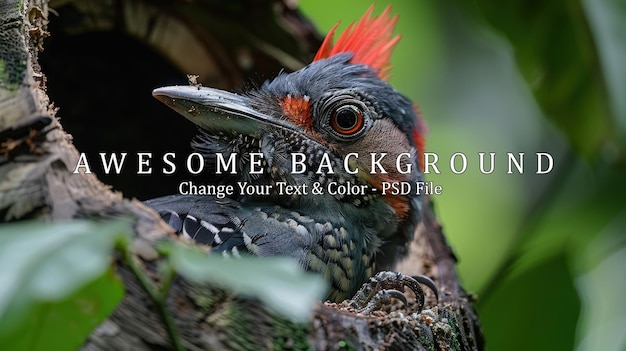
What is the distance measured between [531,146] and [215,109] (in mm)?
2295

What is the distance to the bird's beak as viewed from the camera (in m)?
2.16

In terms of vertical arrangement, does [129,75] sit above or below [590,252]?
above

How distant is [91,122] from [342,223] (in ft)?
4.24

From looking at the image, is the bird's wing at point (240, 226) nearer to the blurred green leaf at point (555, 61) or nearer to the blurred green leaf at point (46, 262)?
the blurred green leaf at point (46, 262)

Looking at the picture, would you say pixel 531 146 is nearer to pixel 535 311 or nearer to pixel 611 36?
pixel 611 36

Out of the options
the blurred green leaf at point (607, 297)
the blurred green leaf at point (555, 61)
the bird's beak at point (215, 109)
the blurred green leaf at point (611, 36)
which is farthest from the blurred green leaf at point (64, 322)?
the blurred green leaf at point (555, 61)

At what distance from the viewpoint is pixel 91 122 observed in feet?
10.1

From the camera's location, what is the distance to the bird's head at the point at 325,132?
2242mm

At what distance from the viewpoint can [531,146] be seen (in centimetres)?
403

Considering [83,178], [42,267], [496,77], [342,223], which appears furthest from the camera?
[496,77]

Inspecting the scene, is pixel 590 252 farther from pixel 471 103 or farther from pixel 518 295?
pixel 471 103

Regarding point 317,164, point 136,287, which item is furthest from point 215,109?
point 136,287

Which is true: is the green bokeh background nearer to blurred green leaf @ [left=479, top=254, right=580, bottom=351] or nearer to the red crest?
blurred green leaf @ [left=479, top=254, right=580, bottom=351]

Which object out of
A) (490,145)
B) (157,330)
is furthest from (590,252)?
(157,330)
